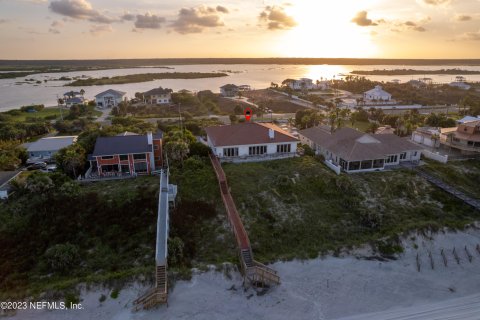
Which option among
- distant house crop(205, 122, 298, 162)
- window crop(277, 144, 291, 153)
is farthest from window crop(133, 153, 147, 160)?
window crop(277, 144, 291, 153)

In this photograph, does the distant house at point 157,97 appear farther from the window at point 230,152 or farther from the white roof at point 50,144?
the window at point 230,152

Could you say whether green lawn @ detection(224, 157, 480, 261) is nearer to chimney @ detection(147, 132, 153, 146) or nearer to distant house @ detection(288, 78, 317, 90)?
chimney @ detection(147, 132, 153, 146)

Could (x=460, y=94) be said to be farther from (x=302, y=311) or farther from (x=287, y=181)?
(x=302, y=311)

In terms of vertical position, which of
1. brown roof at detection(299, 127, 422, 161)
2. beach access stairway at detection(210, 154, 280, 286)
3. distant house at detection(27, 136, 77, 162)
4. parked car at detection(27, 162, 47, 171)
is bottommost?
beach access stairway at detection(210, 154, 280, 286)

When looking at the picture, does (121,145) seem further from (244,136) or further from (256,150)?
(256,150)

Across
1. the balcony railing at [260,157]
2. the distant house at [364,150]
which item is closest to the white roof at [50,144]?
the balcony railing at [260,157]

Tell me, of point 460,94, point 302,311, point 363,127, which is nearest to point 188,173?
point 302,311
